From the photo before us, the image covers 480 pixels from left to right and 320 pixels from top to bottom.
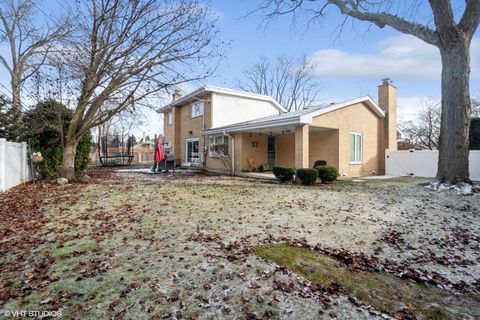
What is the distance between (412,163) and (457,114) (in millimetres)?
6682

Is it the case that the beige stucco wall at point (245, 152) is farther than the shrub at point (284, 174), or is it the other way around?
the beige stucco wall at point (245, 152)

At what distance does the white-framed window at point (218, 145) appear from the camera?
17516 millimetres

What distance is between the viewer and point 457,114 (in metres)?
10.4

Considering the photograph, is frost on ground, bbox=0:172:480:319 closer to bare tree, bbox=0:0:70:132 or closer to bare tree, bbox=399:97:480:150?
bare tree, bbox=0:0:70:132

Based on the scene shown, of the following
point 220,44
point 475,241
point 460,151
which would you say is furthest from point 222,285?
point 460,151

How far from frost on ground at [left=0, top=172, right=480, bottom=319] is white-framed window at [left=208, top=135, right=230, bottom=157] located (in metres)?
9.06

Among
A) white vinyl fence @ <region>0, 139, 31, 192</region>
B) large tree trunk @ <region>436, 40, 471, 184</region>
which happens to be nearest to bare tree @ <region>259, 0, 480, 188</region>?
large tree trunk @ <region>436, 40, 471, 184</region>

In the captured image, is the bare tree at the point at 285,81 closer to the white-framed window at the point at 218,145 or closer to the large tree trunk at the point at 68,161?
the white-framed window at the point at 218,145

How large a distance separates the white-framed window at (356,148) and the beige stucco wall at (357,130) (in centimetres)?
23

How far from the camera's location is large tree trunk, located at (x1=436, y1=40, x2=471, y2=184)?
1037 centimetres

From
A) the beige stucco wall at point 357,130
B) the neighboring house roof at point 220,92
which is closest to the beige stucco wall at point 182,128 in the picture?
the neighboring house roof at point 220,92

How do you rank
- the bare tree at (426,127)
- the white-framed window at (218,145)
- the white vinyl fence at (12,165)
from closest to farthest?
the white vinyl fence at (12,165) < the white-framed window at (218,145) < the bare tree at (426,127)

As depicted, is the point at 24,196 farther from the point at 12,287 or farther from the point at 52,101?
the point at 12,287

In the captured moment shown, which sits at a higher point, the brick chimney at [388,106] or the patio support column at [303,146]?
the brick chimney at [388,106]
